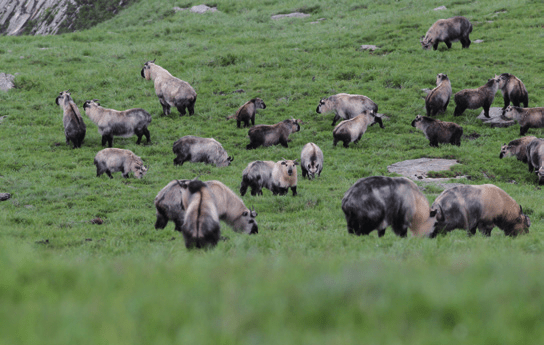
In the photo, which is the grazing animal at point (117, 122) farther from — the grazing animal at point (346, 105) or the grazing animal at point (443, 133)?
the grazing animal at point (443, 133)

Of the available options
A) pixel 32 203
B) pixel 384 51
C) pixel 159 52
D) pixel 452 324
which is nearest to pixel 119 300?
pixel 452 324

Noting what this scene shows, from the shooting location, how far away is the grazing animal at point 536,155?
13948 mm

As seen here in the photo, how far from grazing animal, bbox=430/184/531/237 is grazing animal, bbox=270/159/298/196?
452cm

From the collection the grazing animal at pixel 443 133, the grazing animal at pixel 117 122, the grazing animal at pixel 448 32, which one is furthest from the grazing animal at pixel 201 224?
the grazing animal at pixel 448 32

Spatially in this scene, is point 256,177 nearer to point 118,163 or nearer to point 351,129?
point 118,163

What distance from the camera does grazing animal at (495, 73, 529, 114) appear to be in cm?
1844

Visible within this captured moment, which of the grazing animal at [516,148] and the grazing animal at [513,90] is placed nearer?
the grazing animal at [516,148]

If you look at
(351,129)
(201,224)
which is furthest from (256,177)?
(201,224)

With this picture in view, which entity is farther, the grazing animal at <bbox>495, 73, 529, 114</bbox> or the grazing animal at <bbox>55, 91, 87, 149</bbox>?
the grazing animal at <bbox>495, 73, 529, 114</bbox>

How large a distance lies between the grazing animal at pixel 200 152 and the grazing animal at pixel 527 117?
10.6 m

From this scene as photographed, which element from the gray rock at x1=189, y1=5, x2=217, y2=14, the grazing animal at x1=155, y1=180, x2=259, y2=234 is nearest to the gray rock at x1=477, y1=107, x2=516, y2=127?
the grazing animal at x1=155, y1=180, x2=259, y2=234

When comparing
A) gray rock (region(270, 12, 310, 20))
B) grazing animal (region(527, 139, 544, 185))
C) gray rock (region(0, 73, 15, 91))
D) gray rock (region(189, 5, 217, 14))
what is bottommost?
grazing animal (region(527, 139, 544, 185))

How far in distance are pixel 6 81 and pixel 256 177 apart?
16910 mm

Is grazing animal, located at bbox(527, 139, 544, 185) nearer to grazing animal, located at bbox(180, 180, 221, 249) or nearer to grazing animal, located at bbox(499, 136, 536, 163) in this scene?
grazing animal, located at bbox(499, 136, 536, 163)
